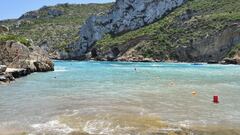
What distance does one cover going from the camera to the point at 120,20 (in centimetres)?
16250

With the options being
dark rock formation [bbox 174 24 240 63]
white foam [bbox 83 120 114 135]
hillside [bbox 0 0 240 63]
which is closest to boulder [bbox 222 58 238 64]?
hillside [bbox 0 0 240 63]

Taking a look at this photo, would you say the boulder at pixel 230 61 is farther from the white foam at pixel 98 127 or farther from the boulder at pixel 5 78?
the white foam at pixel 98 127

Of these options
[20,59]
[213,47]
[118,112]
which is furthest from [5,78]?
[213,47]

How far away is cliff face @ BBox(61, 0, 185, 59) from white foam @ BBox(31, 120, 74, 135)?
140889 millimetres

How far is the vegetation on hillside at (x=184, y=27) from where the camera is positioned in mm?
121625

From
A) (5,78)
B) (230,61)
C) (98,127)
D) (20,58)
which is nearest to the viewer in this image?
(98,127)

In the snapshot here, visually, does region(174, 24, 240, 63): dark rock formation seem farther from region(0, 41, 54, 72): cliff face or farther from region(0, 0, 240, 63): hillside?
region(0, 41, 54, 72): cliff face

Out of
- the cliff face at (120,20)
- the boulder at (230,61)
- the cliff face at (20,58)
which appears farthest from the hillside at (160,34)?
the cliff face at (20,58)

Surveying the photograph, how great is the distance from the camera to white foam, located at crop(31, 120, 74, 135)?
18328 mm


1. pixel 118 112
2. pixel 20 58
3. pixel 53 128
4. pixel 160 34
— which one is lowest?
pixel 118 112

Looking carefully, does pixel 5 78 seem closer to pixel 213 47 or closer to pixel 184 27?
pixel 213 47

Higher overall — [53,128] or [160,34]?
[160,34]

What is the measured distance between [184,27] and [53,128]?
116938mm

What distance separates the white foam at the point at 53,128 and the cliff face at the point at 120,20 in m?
141
